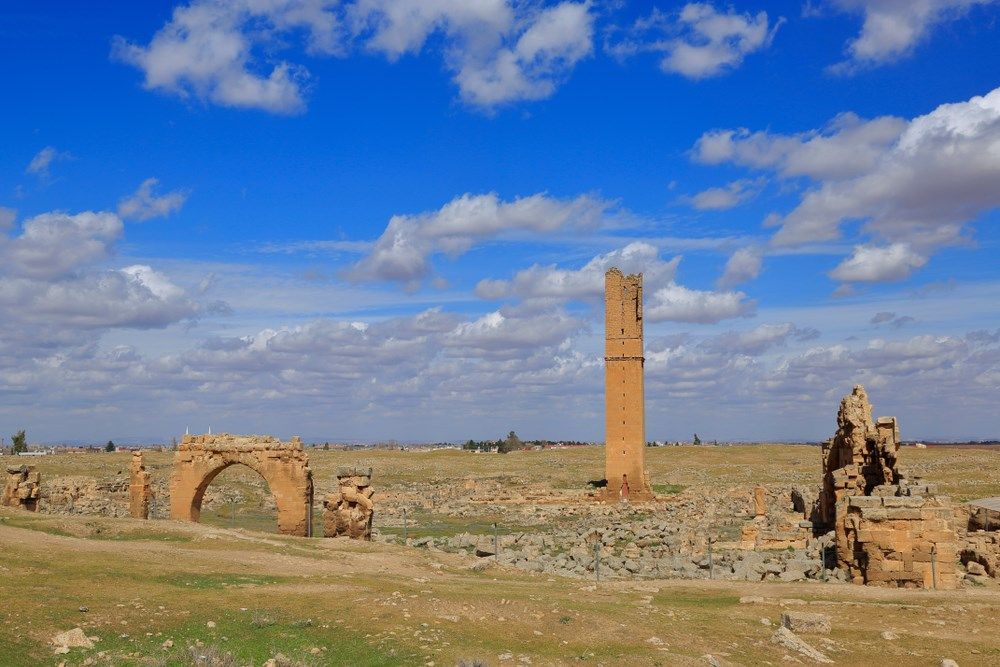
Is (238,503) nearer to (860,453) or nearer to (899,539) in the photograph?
(860,453)

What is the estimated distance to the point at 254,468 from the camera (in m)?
26.4

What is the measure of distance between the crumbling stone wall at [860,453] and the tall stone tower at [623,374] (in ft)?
69.1

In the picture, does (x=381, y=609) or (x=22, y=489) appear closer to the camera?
(x=381, y=609)

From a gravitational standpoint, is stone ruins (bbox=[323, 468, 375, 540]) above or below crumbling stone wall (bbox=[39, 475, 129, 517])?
above

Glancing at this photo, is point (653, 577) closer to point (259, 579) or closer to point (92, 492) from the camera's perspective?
point (259, 579)

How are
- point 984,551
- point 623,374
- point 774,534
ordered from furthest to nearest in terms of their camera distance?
point 623,374 < point 774,534 < point 984,551

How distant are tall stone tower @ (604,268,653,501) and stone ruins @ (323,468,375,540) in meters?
28.3

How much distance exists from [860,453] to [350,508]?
54.2ft

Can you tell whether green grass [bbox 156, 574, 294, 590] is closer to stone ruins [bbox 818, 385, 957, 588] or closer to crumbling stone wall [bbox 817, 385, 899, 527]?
stone ruins [bbox 818, 385, 957, 588]

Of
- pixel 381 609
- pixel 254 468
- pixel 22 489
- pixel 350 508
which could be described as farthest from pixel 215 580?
pixel 22 489

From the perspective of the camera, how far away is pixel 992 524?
2747cm

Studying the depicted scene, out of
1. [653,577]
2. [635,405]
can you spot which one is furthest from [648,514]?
[653,577]

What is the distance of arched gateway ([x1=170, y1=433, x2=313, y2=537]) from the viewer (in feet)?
84.2

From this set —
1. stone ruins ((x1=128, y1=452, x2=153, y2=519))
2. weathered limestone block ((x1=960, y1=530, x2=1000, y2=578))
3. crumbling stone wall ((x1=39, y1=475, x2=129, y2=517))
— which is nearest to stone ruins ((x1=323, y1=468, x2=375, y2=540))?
stone ruins ((x1=128, y1=452, x2=153, y2=519))
